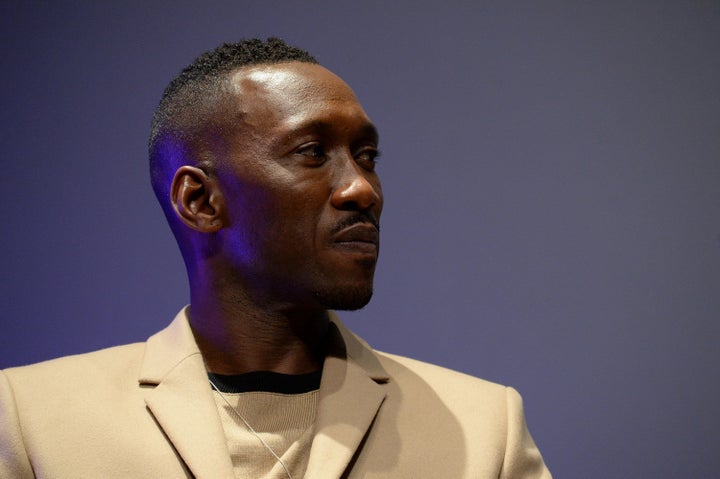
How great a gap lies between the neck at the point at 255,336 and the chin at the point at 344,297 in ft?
0.34

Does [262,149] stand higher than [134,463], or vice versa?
[262,149]

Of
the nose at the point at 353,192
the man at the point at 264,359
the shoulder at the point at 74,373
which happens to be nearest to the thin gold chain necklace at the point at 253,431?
the man at the point at 264,359

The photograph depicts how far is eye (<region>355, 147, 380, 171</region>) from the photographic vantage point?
59.6 inches

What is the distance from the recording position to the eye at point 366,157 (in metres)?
1.51

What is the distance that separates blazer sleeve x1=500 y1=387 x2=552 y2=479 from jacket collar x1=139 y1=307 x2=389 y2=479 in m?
0.25

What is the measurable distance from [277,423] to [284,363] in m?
0.13

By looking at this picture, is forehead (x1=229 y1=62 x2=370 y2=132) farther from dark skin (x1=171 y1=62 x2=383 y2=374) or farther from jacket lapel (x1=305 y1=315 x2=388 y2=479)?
jacket lapel (x1=305 y1=315 x2=388 y2=479)

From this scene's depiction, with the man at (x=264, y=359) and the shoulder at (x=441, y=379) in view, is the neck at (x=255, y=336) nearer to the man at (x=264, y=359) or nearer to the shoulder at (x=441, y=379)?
the man at (x=264, y=359)

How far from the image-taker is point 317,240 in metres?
1.40

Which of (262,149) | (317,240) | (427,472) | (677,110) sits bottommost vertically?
(427,472)

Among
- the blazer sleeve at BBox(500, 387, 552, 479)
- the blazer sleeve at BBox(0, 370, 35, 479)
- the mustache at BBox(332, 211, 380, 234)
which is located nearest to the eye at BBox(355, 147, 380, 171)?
the mustache at BBox(332, 211, 380, 234)

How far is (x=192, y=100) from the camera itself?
5.17ft

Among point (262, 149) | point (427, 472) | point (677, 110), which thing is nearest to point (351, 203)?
point (262, 149)

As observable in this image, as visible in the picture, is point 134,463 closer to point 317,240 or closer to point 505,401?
point 317,240
